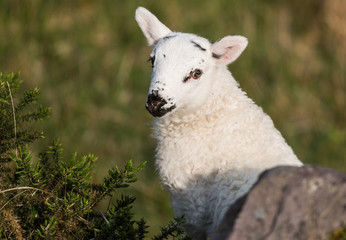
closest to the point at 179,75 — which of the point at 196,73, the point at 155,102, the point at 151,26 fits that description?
the point at 196,73

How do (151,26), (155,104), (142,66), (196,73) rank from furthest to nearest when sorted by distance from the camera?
(142,66), (151,26), (196,73), (155,104)

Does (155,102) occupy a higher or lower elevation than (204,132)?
higher

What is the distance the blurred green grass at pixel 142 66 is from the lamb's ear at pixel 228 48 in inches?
152

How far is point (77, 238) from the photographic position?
373cm

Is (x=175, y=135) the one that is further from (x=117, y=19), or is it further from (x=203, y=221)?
(x=117, y=19)

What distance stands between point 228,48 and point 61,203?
2.03 meters

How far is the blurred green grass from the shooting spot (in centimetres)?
925

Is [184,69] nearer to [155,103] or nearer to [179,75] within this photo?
[179,75]

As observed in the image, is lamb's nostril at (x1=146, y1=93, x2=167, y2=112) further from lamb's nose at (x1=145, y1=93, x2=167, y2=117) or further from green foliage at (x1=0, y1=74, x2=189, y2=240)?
green foliage at (x1=0, y1=74, x2=189, y2=240)

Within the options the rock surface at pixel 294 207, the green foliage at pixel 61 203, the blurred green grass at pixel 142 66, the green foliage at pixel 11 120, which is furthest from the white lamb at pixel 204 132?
the blurred green grass at pixel 142 66

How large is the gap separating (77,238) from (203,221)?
1.11 metres

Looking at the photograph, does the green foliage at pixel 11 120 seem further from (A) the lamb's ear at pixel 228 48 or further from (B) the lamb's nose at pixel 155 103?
(A) the lamb's ear at pixel 228 48

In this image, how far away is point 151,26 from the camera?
5.31m

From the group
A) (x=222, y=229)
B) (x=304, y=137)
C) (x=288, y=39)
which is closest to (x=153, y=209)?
(x=304, y=137)
